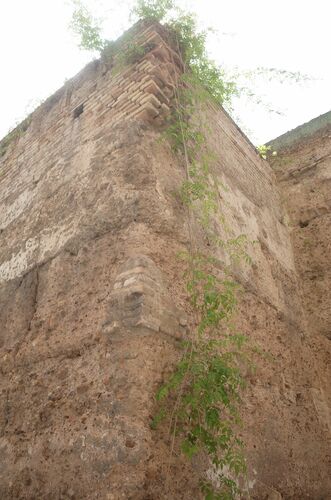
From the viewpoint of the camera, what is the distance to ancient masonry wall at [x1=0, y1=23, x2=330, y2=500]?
5.34 ft

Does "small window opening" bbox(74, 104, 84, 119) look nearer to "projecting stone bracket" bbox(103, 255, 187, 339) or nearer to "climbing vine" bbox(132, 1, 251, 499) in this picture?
"climbing vine" bbox(132, 1, 251, 499)

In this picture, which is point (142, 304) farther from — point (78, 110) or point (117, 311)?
point (78, 110)

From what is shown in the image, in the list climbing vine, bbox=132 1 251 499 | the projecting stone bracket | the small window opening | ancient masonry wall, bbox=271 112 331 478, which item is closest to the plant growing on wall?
climbing vine, bbox=132 1 251 499

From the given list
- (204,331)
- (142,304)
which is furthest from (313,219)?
(142,304)

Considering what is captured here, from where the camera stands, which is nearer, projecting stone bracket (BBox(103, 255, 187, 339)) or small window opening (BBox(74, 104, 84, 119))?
projecting stone bracket (BBox(103, 255, 187, 339))

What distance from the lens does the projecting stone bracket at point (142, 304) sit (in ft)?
6.01

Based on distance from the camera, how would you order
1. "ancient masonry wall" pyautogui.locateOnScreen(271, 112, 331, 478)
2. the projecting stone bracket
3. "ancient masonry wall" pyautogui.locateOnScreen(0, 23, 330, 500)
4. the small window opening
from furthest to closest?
the small window opening → "ancient masonry wall" pyautogui.locateOnScreen(271, 112, 331, 478) → the projecting stone bracket → "ancient masonry wall" pyautogui.locateOnScreen(0, 23, 330, 500)

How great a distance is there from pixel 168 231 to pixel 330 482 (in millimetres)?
2226

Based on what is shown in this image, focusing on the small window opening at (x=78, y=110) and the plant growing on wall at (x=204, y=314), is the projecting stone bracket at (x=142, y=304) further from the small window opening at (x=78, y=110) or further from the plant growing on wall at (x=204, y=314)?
the small window opening at (x=78, y=110)

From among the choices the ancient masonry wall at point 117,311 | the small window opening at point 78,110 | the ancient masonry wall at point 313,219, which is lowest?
the ancient masonry wall at point 313,219

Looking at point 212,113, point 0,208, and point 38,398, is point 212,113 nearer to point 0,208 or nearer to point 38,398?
point 0,208

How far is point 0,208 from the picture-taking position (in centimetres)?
381

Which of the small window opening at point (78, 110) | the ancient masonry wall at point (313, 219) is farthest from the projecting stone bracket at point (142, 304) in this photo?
the small window opening at point (78, 110)

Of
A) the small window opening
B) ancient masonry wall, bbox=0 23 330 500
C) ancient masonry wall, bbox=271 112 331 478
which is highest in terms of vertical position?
the small window opening
